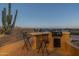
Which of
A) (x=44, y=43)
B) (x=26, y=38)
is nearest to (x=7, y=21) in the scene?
(x=26, y=38)

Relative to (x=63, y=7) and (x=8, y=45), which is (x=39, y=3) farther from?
(x=8, y=45)

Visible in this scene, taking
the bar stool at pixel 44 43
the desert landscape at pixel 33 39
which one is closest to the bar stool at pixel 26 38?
the desert landscape at pixel 33 39

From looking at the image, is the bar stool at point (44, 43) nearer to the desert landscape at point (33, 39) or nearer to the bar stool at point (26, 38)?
the desert landscape at point (33, 39)

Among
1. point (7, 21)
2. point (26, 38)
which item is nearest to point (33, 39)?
point (26, 38)

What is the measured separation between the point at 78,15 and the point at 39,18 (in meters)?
0.50

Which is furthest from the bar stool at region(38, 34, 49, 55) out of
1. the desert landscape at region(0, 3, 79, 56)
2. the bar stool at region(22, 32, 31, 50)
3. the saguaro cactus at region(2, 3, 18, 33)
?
the saguaro cactus at region(2, 3, 18, 33)

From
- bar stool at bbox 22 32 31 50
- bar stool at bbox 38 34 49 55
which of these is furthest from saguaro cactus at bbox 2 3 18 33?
bar stool at bbox 38 34 49 55

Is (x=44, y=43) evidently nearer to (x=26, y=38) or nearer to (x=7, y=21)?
(x=26, y=38)

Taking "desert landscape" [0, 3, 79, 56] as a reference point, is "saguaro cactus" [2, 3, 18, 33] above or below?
above

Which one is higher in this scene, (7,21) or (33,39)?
(7,21)

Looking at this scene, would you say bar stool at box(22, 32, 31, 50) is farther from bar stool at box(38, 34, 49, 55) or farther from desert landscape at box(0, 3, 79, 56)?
bar stool at box(38, 34, 49, 55)

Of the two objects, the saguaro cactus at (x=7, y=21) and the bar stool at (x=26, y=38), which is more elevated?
the saguaro cactus at (x=7, y=21)

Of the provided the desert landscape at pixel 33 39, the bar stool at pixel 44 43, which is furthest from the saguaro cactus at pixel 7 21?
the bar stool at pixel 44 43

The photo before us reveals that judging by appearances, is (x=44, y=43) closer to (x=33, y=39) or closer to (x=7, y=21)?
(x=33, y=39)
